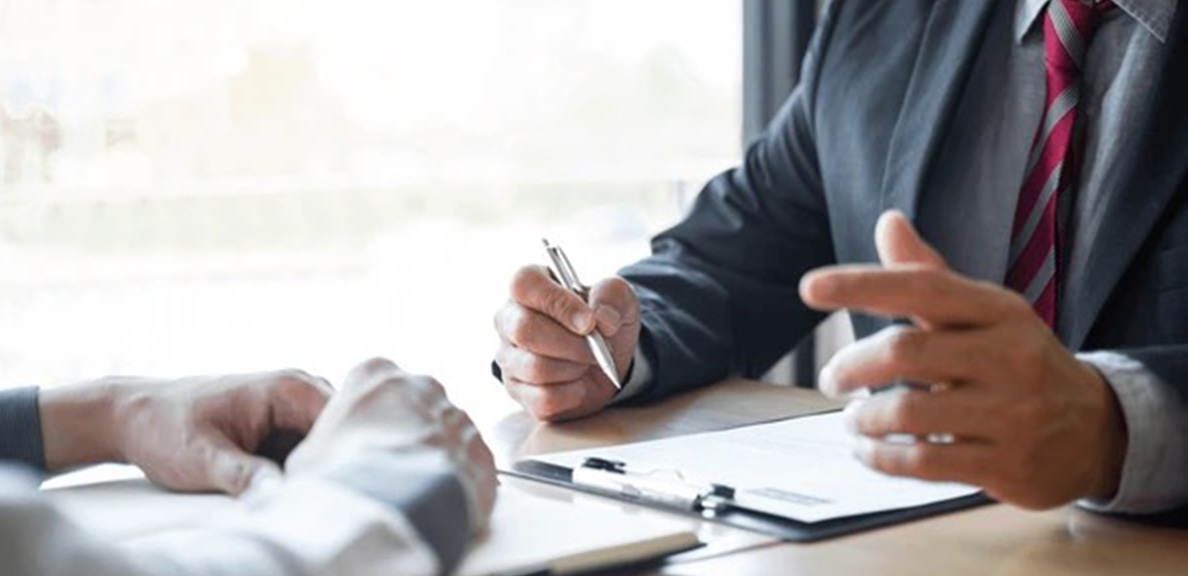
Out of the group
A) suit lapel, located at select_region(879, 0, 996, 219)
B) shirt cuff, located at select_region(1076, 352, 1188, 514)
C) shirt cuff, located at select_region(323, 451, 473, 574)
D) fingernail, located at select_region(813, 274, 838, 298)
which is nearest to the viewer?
shirt cuff, located at select_region(323, 451, 473, 574)

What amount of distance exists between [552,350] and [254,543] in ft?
2.57

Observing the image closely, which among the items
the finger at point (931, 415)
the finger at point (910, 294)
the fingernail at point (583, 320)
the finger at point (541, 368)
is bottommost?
the finger at point (541, 368)

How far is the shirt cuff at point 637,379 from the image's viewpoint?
1691 millimetres

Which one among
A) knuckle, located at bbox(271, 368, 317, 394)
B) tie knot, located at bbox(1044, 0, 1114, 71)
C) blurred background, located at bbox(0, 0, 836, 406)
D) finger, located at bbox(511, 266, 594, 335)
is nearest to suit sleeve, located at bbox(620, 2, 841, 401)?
finger, located at bbox(511, 266, 594, 335)

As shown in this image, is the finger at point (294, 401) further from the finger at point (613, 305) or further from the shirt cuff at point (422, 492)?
the finger at point (613, 305)

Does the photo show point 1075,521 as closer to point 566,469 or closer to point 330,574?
point 566,469

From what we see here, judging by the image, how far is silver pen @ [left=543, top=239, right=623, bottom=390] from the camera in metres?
1.63

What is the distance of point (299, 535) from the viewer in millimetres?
884

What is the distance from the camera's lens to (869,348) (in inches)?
43.9

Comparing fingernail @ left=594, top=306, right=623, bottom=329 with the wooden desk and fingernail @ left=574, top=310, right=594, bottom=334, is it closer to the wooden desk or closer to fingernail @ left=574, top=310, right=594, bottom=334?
fingernail @ left=574, top=310, right=594, bottom=334

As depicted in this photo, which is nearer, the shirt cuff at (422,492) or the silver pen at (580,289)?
the shirt cuff at (422,492)

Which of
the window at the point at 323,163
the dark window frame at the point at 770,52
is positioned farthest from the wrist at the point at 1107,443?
the dark window frame at the point at 770,52

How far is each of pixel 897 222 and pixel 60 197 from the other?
161 cm

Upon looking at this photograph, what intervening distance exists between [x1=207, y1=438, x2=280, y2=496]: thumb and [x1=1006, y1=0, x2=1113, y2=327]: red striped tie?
0.84 meters
